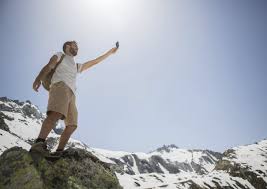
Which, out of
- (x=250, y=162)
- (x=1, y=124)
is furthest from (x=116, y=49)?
(x=1, y=124)

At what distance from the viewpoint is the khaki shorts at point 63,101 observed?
617 centimetres

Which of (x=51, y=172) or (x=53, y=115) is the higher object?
(x=53, y=115)

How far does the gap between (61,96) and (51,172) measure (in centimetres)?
179

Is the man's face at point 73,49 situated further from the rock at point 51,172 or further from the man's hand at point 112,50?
the rock at point 51,172

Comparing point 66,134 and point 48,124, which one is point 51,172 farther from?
point 66,134

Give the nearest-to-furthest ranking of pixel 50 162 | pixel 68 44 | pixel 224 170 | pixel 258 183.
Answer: pixel 50 162 < pixel 68 44 < pixel 258 183 < pixel 224 170

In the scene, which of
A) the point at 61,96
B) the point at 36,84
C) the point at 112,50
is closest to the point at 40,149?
the point at 61,96

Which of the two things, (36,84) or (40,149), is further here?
(36,84)

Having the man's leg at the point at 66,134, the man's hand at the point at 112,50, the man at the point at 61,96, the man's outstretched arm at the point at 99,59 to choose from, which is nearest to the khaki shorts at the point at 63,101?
the man at the point at 61,96

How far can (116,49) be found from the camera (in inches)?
322

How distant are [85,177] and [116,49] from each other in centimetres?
407

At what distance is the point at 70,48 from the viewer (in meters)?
7.19

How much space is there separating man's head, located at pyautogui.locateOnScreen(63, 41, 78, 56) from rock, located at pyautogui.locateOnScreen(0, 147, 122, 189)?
265 cm

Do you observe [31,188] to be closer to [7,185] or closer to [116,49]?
[7,185]
